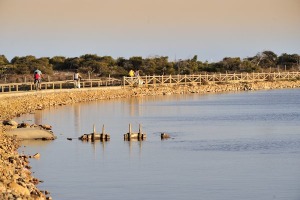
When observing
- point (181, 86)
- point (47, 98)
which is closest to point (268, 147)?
point (47, 98)

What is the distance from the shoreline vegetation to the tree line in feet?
31.6

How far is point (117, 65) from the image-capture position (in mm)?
97625

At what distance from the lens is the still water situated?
20.4 m

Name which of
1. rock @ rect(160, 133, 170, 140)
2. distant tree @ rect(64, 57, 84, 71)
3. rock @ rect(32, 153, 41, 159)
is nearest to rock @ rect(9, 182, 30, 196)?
rock @ rect(32, 153, 41, 159)

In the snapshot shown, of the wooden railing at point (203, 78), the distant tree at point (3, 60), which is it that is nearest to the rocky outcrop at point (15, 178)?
the wooden railing at point (203, 78)

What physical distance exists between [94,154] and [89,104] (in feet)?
93.8

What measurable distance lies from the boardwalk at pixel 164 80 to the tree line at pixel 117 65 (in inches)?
301

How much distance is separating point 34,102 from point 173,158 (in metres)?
23.6

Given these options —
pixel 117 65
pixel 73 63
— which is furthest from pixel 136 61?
pixel 73 63

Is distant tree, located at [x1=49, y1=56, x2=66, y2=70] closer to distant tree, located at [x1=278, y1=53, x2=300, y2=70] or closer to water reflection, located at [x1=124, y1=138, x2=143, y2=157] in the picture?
distant tree, located at [x1=278, y1=53, x2=300, y2=70]

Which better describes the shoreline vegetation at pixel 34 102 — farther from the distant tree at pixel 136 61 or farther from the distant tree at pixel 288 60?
the distant tree at pixel 288 60

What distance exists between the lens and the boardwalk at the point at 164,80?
198 ft

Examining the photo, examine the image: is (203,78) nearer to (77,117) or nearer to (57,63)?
(57,63)

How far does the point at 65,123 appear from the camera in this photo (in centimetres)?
3906
